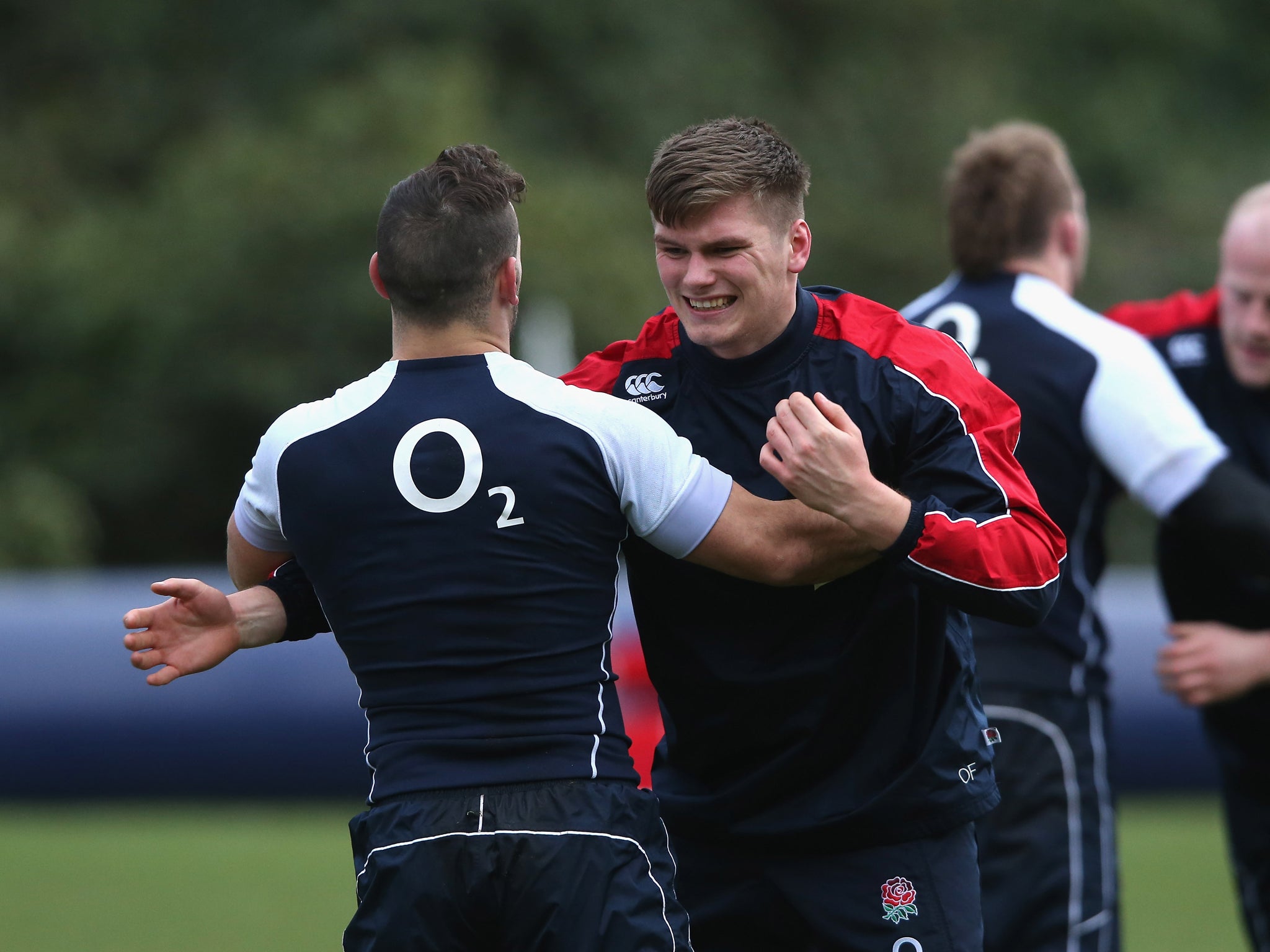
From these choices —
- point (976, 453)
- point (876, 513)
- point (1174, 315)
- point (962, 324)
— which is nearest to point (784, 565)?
point (876, 513)

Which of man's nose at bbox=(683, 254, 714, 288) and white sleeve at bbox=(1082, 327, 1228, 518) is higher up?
man's nose at bbox=(683, 254, 714, 288)

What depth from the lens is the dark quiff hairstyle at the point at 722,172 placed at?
3.38m

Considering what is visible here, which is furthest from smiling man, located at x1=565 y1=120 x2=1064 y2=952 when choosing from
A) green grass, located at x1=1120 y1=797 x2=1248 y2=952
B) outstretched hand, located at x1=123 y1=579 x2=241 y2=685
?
green grass, located at x1=1120 y1=797 x2=1248 y2=952

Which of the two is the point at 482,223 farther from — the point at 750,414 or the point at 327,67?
the point at 327,67

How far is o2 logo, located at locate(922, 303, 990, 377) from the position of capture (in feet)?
15.1

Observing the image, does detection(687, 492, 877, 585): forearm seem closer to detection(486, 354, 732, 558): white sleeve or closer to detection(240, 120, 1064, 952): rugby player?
detection(486, 354, 732, 558): white sleeve

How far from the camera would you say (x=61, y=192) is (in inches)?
798

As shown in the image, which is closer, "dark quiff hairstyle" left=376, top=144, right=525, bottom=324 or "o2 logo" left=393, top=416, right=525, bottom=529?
"o2 logo" left=393, top=416, right=525, bottom=529

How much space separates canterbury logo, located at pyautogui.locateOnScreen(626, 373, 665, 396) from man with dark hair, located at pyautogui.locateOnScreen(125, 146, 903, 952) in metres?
0.47

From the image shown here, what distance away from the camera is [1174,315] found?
5.45 m

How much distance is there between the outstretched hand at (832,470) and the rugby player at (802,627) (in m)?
0.17

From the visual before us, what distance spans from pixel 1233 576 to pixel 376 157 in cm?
1483

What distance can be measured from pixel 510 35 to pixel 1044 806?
18.9 metres

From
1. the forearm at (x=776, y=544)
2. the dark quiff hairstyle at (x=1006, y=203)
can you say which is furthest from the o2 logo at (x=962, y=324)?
the forearm at (x=776, y=544)
